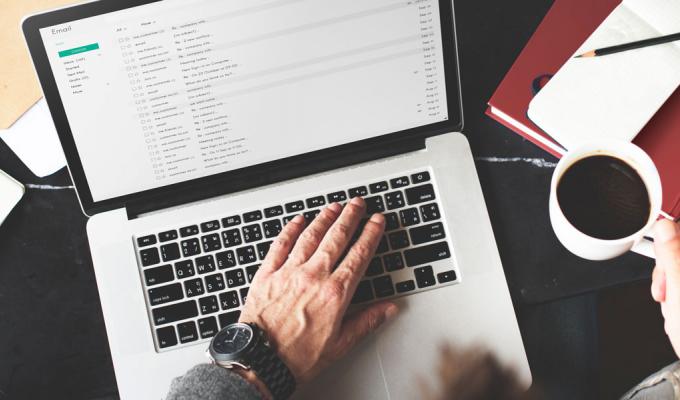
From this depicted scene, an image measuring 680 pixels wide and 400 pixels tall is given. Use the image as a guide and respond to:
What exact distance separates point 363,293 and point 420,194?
14 centimetres

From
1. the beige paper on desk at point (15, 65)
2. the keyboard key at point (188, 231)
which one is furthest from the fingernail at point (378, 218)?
the beige paper on desk at point (15, 65)

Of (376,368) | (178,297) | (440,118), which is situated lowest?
(376,368)

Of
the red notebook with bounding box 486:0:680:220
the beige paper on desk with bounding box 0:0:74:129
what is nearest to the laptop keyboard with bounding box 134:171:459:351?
the red notebook with bounding box 486:0:680:220

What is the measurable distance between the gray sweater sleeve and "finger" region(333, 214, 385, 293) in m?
0.16

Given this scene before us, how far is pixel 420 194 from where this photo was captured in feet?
2.34

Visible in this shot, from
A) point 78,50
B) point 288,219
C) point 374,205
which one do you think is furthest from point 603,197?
point 78,50

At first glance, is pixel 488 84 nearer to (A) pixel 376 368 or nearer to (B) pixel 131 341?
(A) pixel 376 368

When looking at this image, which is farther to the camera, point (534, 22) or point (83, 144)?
point (534, 22)

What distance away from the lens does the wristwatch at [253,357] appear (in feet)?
2.14

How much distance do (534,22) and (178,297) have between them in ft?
1.91

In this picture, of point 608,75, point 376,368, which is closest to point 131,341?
point 376,368

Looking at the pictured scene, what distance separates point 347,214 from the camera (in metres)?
0.70

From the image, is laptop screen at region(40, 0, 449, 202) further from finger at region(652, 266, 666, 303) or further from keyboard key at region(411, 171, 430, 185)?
finger at region(652, 266, 666, 303)

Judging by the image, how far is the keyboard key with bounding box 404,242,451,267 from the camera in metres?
0.70
